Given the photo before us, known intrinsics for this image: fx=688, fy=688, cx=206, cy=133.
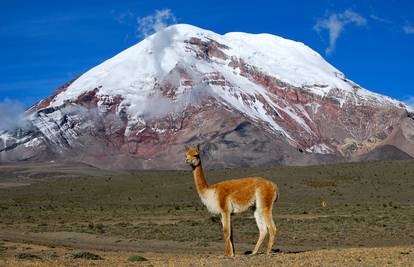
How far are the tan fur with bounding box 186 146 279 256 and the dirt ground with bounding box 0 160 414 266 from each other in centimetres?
81

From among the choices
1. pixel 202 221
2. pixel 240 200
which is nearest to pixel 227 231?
pixel 240 200

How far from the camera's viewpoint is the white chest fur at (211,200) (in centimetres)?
1902

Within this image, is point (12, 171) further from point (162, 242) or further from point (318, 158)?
point (162, 242)

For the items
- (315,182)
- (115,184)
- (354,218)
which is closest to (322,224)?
(354,218)

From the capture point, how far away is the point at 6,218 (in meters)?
48.6

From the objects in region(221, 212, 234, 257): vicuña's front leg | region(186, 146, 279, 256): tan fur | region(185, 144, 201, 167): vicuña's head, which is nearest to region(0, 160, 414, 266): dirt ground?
region(221, 212, 234, 257): vicuña's front leg

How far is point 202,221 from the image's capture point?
43.5 metres

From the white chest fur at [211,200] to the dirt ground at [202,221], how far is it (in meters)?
1.40

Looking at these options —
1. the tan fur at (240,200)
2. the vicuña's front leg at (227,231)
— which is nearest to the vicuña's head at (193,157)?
the tan fur at (240,200)

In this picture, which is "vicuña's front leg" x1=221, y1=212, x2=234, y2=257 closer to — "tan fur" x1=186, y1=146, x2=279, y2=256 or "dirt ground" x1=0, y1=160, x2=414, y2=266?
"tan fur" x1=186, y1=146, x2=279, y2=256

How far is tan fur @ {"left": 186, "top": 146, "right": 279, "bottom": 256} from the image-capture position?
18938mm

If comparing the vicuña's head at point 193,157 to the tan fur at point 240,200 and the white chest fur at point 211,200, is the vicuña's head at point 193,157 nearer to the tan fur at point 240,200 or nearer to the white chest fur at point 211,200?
the tan fur at point 240,200

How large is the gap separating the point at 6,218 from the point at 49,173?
10317cm

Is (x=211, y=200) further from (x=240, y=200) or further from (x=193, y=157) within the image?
(x=193, y=157)
